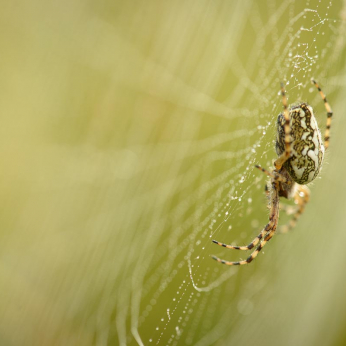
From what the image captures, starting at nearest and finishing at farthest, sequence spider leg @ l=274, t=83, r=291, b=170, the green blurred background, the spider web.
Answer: spider leg @ l=274, t=83, r=291, b=170 < the spider web < the green blurred background

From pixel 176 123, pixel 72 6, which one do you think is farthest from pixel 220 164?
pixel 72 6

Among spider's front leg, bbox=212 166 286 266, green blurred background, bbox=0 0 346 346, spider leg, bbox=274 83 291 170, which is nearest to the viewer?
spider leg, bbox=274 83 291 170

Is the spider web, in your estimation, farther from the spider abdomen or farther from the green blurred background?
the spider abdomen

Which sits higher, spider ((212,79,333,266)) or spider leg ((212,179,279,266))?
spider ((212,79,333,266))

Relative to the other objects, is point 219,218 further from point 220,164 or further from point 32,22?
point 32,22

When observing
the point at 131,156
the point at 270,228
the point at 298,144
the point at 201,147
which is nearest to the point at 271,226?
the point at 270,228

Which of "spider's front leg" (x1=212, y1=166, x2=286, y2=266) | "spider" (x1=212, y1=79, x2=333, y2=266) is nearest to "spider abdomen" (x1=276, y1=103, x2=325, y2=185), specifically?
"spider" (x1=212, y1=79, x2=333, y2=266)
